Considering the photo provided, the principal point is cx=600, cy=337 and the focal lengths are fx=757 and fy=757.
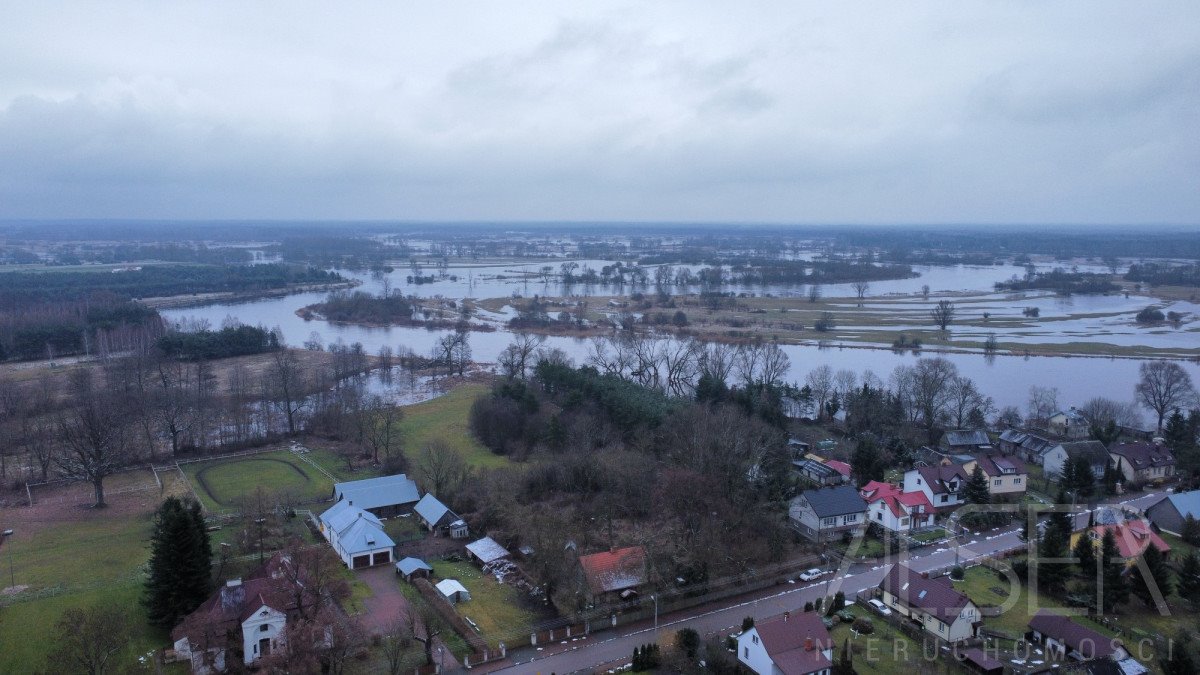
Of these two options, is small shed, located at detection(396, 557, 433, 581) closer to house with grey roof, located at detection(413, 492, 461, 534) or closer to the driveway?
the driveway

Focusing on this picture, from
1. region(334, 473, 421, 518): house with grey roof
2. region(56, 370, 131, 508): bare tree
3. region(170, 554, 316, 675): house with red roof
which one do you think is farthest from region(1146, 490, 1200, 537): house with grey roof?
region(56, 370, 131, 508): bare tree

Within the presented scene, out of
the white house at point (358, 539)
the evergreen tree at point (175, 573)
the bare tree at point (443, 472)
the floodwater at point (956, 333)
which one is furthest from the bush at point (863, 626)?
the floodwater at point (956, 333)

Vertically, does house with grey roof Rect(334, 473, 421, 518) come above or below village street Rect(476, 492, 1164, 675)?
above

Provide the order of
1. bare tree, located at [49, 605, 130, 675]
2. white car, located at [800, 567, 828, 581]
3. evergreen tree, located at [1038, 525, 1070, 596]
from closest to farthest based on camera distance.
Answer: bare tree, located at [49, 605, 130, 675] < evergreen tree, located at [1038, 525, 1070, 596] < white car, located at [800, 567, 828, 581]

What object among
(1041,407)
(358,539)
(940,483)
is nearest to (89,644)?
(358,539)

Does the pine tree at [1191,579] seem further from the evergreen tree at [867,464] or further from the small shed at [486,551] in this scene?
the small shed at [486,551]

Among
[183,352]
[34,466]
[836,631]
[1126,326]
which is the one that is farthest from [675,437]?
Answer: [1126,326]

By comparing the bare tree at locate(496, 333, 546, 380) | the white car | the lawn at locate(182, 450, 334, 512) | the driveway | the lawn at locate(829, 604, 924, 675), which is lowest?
the lawn at locate(182, 450, 334, 512)

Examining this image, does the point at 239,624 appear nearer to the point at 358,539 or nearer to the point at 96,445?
the point at 358,539
